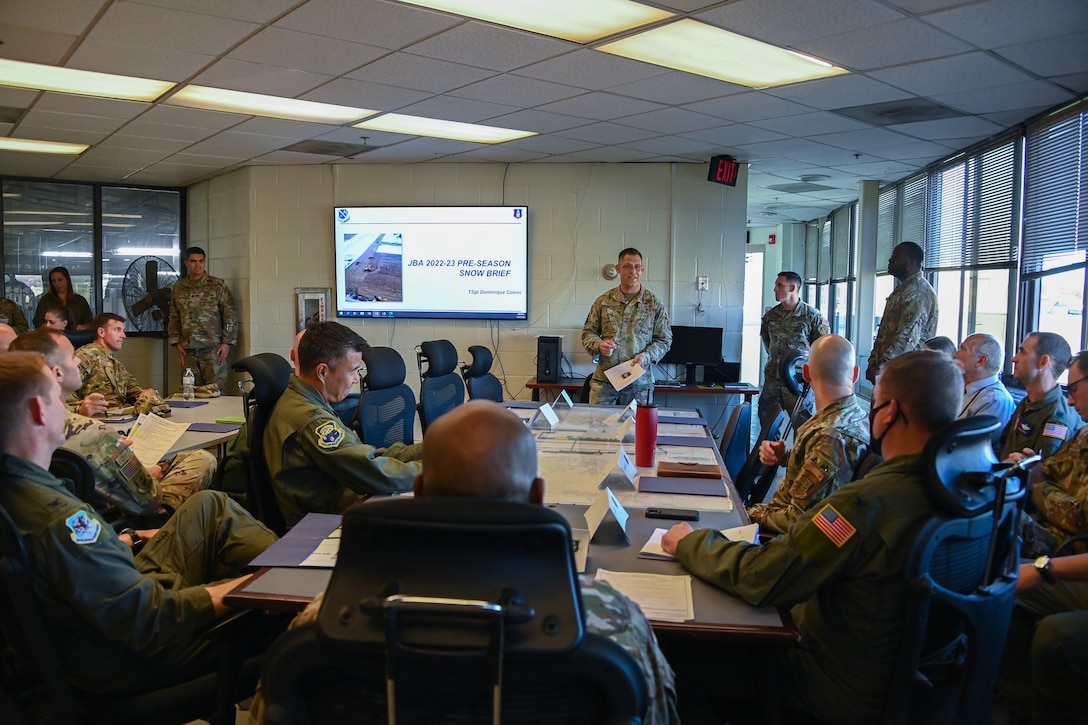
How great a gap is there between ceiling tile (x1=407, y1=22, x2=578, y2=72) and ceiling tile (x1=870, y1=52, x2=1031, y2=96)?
177cm

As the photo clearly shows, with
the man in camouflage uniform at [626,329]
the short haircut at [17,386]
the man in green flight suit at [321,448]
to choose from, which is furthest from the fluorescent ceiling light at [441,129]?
the short haircut at [17,386]

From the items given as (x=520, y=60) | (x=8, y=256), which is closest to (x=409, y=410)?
(x=520, y=60)

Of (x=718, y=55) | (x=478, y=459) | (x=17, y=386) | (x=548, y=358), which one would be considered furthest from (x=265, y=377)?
(x=548, y=358)

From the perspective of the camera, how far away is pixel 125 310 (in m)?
8.39

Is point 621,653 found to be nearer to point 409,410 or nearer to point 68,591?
point 68,591

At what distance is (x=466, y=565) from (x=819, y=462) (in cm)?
165

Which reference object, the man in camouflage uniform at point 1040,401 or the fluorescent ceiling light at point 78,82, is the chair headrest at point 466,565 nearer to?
the man in camouflage uniform at point 1040,401

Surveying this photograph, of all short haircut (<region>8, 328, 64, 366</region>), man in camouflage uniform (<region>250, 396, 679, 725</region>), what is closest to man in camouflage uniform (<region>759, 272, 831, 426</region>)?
short haircut (<region>8, 328, 64, 366</region>)

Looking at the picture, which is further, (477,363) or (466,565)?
(477,363)

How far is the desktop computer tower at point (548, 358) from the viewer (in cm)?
666

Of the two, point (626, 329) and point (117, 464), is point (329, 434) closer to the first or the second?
point (117, 464)

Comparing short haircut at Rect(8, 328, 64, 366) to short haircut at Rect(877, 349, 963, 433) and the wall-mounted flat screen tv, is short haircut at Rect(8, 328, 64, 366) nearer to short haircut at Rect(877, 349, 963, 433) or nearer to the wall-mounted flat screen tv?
short haircut at Rect(877, 349, 963, 433)

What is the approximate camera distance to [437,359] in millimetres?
4527

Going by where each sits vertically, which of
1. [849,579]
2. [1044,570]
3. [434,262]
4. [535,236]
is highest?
[535,236]
